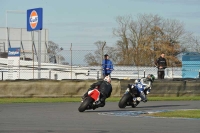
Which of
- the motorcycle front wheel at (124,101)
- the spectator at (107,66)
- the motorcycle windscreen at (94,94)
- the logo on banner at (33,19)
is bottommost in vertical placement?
the motorcycle front wheel at (124,101)

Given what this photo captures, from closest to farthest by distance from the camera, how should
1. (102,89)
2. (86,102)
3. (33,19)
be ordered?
(86,102) < (102,89) < (33,19)

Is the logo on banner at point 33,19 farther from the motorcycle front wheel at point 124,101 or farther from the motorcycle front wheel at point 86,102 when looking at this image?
the motorcycle front wheel at point 86,102

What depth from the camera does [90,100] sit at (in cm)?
1586

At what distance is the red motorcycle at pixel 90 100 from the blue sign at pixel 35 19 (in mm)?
18523

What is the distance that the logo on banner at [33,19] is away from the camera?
113 ft

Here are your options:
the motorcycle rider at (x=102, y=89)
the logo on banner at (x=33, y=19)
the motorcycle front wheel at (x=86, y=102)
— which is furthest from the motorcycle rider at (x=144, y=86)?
the logo on banner at (x=33, y=19)

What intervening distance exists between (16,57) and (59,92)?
13.2 metres

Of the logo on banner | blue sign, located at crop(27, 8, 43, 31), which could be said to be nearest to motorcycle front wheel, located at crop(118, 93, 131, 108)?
blue sign, located at crop(27, 8, 43, 31)

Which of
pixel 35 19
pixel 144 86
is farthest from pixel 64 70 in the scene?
pixel 144 86

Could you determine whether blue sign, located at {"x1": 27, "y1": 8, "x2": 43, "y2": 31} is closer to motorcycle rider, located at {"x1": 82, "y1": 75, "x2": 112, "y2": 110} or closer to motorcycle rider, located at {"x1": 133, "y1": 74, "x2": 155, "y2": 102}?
motorcycle rider, located at {"x1": 133, "y1": 74, "x2": 155, "y2": 102}

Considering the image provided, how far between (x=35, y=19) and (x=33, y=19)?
Answer: 24cm

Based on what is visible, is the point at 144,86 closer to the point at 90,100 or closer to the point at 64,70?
the point at 90,100

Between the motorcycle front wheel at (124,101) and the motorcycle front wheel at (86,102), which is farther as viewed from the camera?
the motorcycle front wheel at (124,101)

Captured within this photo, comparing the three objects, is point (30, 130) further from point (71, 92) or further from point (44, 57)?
point (44, 57)
